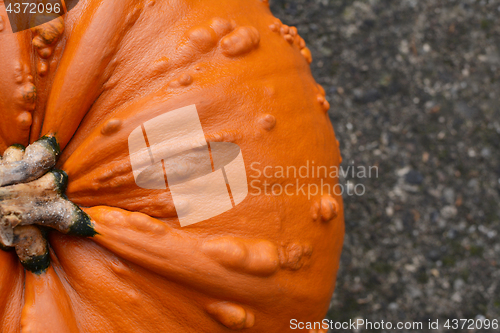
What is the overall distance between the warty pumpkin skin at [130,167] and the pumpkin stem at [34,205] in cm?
3

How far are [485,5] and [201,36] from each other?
5.16ft

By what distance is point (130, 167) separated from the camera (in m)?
0.95

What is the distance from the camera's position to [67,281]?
100 cm

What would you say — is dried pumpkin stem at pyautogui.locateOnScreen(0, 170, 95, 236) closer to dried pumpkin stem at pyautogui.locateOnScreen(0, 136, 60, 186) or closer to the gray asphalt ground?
dried pumpkin stem at pyautogui.locateOnScreen(0, 136, 60, 186)

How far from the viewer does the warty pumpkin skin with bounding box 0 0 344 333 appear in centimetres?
95

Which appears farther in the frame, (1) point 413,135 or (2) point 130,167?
(1) point 413,135

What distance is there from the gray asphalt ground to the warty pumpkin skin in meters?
0.90

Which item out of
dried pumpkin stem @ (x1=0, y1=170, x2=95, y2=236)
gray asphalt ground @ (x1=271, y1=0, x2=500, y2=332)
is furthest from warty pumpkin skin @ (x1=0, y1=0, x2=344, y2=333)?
gray asphalt ground @ (x1=271, y1=0, x2=500, y2=332)

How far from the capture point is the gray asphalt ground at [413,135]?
6.02ft

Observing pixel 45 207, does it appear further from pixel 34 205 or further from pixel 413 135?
pixel 413 135

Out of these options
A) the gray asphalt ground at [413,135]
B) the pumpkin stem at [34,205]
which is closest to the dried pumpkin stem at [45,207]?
the pumpkin stem at [34,205]

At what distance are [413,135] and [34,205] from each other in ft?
5.28

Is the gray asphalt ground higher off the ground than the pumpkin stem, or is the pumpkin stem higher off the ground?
the pumpkin stem

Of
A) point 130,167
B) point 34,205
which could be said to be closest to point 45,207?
point 34,205
